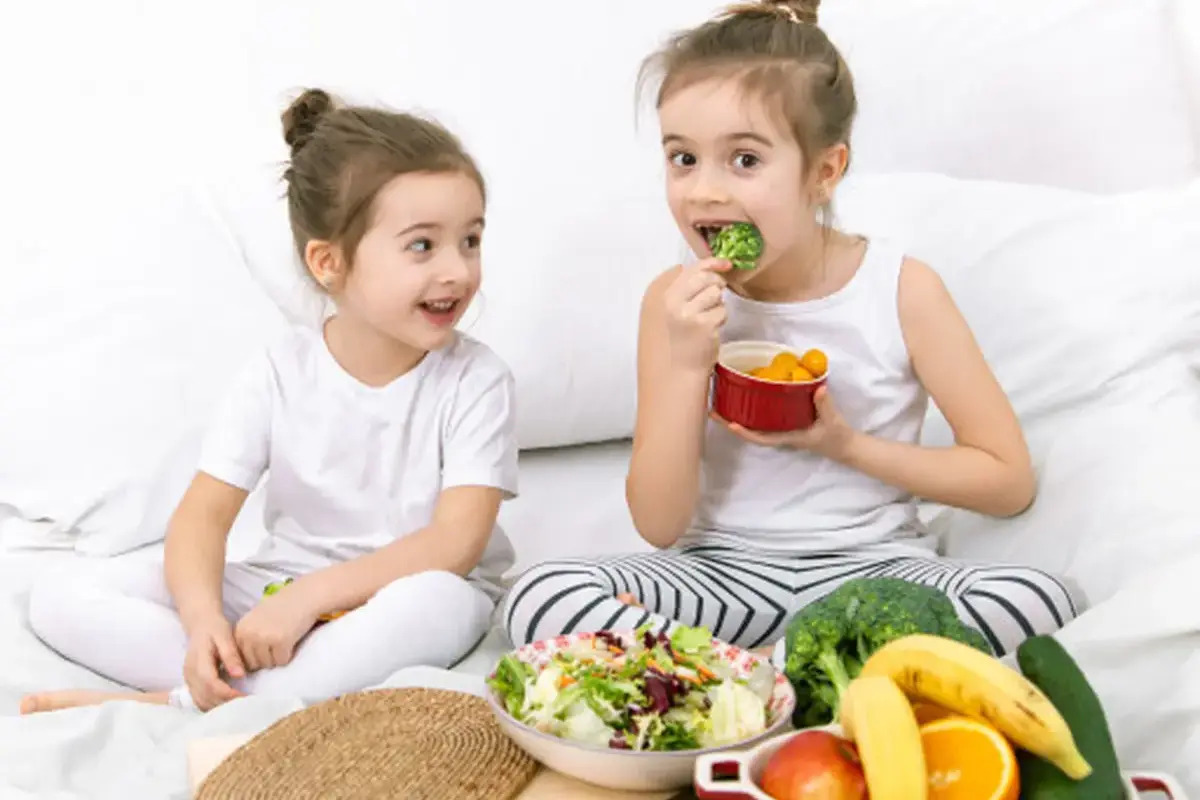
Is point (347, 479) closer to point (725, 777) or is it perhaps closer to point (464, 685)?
point (464, 685)

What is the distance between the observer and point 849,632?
116cm

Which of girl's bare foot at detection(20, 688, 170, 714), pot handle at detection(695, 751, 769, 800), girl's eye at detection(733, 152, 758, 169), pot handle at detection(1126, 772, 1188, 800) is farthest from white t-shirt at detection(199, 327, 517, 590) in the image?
pot handle at detection(1126, 772, 1188, 800)

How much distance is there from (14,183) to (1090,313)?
1.52 meters

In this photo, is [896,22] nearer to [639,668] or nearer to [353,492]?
[353,492]

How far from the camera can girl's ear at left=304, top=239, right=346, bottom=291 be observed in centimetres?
156

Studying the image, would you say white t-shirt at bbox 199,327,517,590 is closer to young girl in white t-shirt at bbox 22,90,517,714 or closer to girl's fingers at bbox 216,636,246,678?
young girl in white t-shirt at bbox 22,90,517,714

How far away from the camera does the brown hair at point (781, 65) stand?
142 centimetres

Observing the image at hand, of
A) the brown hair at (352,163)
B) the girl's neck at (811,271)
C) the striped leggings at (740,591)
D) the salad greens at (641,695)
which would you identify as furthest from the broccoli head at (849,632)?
the brown hair at (352,163)

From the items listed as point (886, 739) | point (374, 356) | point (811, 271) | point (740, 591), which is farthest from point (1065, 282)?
point (886, 739)

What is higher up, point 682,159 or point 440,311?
point 682,159

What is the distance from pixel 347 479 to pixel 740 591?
1.51 ft

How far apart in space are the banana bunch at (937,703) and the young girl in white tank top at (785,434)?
38 centimetres

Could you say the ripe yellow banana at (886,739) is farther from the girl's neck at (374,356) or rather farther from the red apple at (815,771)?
the girl's neck at (374,356)

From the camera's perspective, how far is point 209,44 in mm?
2154
